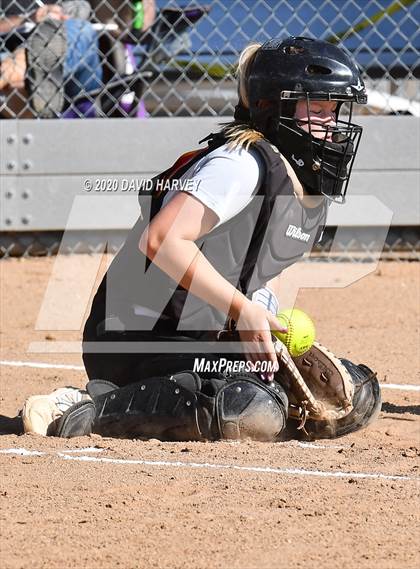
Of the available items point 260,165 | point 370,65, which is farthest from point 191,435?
point 370,65

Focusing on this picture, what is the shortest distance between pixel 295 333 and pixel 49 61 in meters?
4.40

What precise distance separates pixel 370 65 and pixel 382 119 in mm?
1341

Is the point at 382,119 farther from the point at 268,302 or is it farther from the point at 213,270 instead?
the point at 213,270

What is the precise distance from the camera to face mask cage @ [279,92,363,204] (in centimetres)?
420

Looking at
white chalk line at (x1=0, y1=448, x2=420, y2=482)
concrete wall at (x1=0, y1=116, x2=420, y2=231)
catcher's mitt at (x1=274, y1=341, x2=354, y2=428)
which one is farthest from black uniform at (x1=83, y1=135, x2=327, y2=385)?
concrete wall at (x1=0, y1=116, x2=420, y2=231)

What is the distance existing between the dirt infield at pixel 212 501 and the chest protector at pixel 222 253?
0.53m

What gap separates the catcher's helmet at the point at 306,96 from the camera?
419cm

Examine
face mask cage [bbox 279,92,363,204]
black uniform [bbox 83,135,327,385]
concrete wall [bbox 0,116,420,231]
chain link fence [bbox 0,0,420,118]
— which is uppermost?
face mask cage [bbox 279,92,363,204]

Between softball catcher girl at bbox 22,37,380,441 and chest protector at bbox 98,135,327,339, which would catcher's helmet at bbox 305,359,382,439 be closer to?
softball catcher girl at bbox 22,37,380,441

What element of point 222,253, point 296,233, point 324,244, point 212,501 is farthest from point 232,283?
point 324,244

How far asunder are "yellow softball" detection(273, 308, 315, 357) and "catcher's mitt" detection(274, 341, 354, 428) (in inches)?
2.6

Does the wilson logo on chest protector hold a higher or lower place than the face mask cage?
lower

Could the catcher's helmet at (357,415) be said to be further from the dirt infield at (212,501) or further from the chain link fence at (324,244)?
the chain link fence at (324,244)

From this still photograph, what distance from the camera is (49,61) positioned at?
26.5ft
